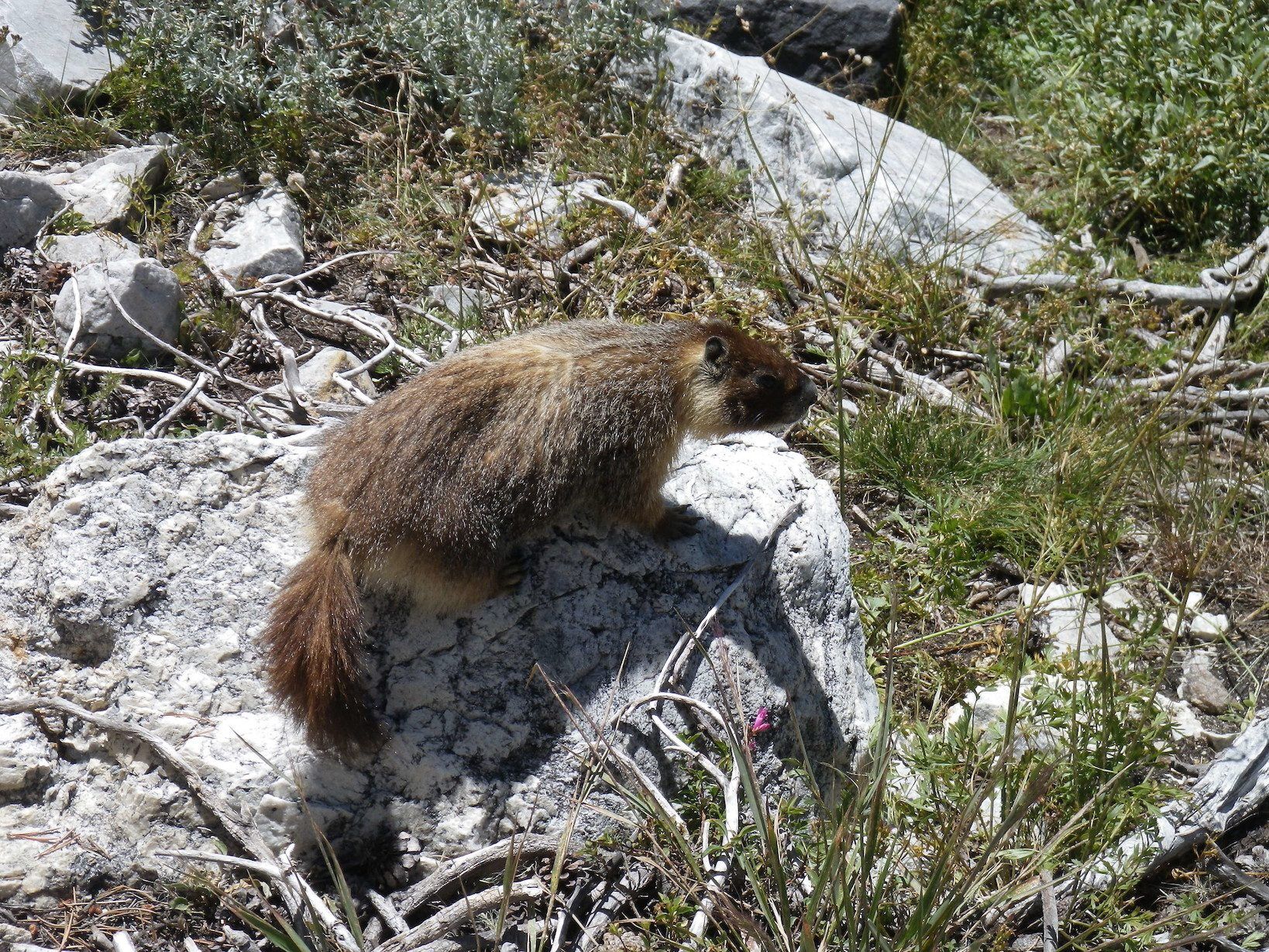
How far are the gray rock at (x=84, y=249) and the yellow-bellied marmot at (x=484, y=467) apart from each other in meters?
2.59

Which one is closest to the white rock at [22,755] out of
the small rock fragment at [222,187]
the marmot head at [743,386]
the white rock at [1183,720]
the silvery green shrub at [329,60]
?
the marmot head at [743,386]

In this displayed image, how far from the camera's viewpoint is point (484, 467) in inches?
150

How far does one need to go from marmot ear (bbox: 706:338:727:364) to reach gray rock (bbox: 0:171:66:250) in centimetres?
391

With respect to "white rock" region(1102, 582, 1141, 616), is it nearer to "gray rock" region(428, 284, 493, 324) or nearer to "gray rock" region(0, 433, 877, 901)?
"gray rock" region(0, 433, 877, 901)

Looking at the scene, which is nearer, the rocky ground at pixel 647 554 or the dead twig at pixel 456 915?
the dead twig at pixel 456 915

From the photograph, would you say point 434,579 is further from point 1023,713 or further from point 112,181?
point 112,181

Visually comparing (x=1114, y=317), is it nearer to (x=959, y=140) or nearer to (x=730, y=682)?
(x=959, y=140)

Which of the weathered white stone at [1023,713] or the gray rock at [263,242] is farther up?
the gray rock at [263,242]

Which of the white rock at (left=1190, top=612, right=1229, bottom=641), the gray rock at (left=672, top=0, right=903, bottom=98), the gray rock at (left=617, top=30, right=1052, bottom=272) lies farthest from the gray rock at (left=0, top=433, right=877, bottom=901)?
the gray rock at (left=672, top=0, right=903, bottom=98)

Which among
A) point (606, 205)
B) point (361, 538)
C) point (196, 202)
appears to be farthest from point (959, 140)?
point (361, 538)

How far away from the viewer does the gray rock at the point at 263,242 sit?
5941 millimetres

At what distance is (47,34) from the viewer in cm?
657

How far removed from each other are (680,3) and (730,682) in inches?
248

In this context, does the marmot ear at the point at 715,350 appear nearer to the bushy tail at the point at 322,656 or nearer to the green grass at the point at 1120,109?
the bushy tail at the point at 322,656
